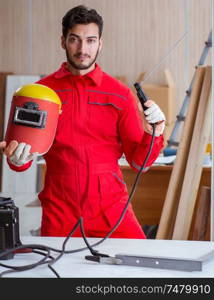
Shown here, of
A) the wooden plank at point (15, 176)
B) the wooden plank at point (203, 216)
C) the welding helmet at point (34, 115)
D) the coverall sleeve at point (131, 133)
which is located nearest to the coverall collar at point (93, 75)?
the coverall sleeve at point (131, 133)

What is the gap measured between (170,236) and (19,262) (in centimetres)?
220

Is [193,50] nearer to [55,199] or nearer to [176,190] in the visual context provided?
[176,190]

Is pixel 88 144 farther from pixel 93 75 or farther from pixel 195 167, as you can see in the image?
pixel 195 167

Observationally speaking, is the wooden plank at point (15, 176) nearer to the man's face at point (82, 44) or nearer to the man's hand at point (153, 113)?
the man's face at point (82, 44)

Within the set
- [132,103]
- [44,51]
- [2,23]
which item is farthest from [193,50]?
[132,103]

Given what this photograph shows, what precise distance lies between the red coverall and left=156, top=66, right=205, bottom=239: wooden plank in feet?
3.97

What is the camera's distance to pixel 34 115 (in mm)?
1618

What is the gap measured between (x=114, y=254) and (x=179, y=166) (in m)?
1.99

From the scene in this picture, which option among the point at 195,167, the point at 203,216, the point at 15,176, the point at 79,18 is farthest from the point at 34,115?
the point at 15,176

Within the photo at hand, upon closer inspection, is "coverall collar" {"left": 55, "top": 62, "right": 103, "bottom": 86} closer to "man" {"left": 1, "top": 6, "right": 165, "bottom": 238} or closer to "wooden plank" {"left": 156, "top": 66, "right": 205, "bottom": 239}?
"man" {"left": 1, "top": 6, "right": 165, "bottom": 238}

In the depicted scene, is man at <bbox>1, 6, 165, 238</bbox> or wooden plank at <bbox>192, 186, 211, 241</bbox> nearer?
man at <bbox>1, 6, 165, 238</bbox>

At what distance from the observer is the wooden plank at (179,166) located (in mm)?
3545

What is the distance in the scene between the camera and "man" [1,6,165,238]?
7.45ft

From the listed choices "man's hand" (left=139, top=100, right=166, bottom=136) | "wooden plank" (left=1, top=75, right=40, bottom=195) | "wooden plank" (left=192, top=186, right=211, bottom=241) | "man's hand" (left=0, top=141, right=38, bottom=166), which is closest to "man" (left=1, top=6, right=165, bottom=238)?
"man's hand" (left=139, top=100, right=166, bottom=136)
